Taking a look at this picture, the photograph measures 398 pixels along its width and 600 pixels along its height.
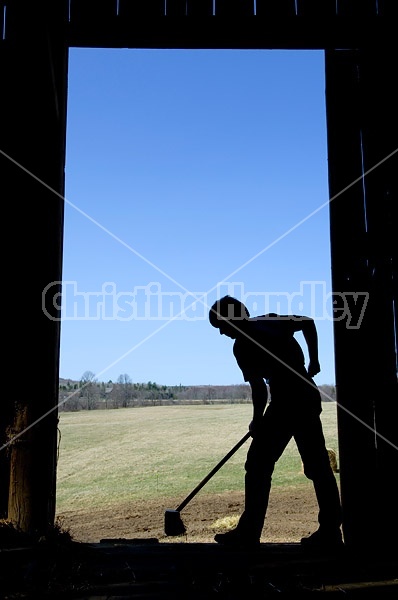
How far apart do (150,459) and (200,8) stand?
22.3 metres

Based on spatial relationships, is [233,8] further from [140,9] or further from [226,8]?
[140,9]

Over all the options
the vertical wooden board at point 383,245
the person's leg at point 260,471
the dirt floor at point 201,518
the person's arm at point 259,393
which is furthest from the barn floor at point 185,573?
the dirt floor at point 201,518

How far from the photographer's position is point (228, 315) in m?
4.97

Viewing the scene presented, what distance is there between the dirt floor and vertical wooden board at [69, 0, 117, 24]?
730cm

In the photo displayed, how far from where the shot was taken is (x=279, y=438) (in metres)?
4.92

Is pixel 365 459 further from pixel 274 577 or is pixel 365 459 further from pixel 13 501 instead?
pixel 13 501

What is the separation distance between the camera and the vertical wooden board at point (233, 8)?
5289 millimetres

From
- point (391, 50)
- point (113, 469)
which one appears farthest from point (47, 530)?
point (113, 469)

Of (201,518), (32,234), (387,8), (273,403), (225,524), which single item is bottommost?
(201,518)

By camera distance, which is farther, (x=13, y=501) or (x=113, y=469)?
(x=113, y=469)

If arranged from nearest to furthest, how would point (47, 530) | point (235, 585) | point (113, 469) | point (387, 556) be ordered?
point (235, 585)
point (387, 556)
point (47, 530)
point (113, 469)

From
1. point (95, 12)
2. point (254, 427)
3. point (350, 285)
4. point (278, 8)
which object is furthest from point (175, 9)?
point (254, 427)

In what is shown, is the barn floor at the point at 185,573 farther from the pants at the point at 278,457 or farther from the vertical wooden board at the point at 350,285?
the vertical wooden board at the point at 350,285

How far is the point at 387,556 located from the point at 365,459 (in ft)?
2.52
